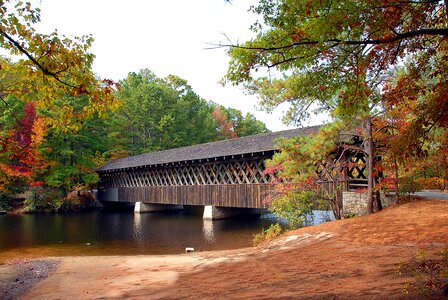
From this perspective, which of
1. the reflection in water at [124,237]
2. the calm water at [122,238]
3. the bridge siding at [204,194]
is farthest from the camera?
the bridge siding at [204,194]

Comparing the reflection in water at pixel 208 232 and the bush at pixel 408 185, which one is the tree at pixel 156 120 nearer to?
the reflection in water at pixel 208 232

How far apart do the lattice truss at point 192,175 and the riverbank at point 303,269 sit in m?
9.49

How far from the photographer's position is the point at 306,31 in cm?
460

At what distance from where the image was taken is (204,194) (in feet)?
73.2

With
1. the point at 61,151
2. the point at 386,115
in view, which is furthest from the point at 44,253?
the point at 61,151

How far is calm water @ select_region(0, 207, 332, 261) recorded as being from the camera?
1330 cm

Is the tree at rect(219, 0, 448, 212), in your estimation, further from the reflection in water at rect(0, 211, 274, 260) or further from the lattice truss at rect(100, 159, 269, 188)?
the lattice truss at rect(100, 159, 269, 188)

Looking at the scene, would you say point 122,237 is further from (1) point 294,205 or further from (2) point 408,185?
(2) point 408,185

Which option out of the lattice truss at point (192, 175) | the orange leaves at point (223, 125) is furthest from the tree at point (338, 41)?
the orange leaves at point (223, 125)

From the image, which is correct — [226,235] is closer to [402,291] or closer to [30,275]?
[30,275]

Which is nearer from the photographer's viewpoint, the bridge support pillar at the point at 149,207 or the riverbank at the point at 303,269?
the riverbank at the point at 303,269

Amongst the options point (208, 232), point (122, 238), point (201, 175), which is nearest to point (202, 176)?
point (201, 175)

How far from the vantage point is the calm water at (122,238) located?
13297mm

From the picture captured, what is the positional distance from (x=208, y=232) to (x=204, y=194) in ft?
18.2
